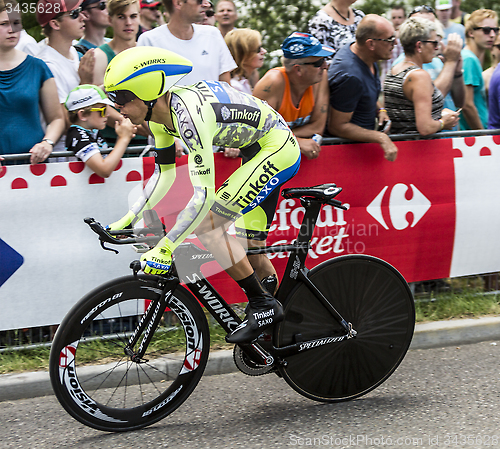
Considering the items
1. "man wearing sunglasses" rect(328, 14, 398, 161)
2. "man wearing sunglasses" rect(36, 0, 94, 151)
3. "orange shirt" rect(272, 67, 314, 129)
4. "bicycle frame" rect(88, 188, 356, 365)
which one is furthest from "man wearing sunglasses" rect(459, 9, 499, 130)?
"man wearing sunglasses" rect(36, 0, 94, 151)

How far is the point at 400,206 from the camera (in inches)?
200

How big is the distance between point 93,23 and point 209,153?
3.15 m

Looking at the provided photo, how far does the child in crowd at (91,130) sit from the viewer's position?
4328mm

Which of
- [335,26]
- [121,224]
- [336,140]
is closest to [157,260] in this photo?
[121,224]

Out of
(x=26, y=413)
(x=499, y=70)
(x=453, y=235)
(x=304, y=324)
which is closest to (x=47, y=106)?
(x=26, y=413)

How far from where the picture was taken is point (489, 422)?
3314 millimetres

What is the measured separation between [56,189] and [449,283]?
11.2 ft

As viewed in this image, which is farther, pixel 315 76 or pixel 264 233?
pixel 315 76

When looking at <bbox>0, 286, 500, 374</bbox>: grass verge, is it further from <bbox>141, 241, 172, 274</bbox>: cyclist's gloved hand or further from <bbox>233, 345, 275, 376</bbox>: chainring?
<bbox>141, 241, 172, 274</bbox>: cyclist's gloved hand

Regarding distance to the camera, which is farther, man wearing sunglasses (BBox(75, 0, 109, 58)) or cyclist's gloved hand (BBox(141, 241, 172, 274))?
man wearing sunglasses (BBox(75, 0, 109, 58))

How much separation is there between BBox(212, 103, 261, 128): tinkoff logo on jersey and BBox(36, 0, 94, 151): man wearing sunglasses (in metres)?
2.16

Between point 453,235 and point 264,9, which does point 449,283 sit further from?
point 264,9

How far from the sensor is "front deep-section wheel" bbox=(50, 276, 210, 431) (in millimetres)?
3127

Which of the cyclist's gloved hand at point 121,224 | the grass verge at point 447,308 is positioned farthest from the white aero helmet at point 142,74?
the grass verge at point 447,308
